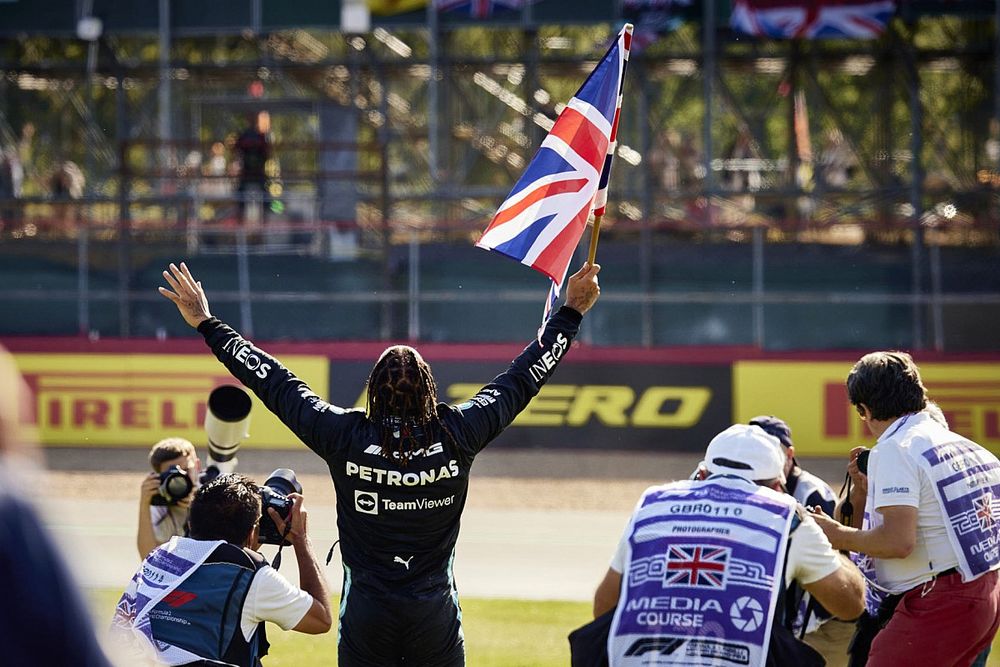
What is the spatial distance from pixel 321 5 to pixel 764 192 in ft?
26.7

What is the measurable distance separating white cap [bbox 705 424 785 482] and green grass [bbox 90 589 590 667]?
4186 millimetres

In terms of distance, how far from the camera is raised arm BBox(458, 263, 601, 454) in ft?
16.0

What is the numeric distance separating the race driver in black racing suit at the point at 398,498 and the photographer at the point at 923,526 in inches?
51.2

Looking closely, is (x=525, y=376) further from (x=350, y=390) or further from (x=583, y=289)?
(x=350, y=390)

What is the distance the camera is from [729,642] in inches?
150

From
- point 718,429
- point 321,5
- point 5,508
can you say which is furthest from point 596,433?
point 5,508

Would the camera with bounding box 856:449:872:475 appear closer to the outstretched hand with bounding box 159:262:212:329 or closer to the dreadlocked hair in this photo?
the dreadlocked hair

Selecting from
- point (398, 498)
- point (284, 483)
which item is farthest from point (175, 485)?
point (398, 498)

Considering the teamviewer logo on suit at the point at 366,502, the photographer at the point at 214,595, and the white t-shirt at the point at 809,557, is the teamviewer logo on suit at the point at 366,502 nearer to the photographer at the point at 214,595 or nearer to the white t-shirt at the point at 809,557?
the photographer at the point at 214,595

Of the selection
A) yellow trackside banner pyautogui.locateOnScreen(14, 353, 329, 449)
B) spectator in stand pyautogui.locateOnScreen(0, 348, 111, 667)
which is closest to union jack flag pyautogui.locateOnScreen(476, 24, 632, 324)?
spectator in stand pyautogui.locateOnScreen(0, 348, 111, 667)

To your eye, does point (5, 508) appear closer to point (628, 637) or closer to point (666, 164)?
point (628, 637)

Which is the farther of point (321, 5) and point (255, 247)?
point (321, 5)

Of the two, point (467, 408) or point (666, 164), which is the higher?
point (666, 164)

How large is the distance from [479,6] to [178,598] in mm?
19367
